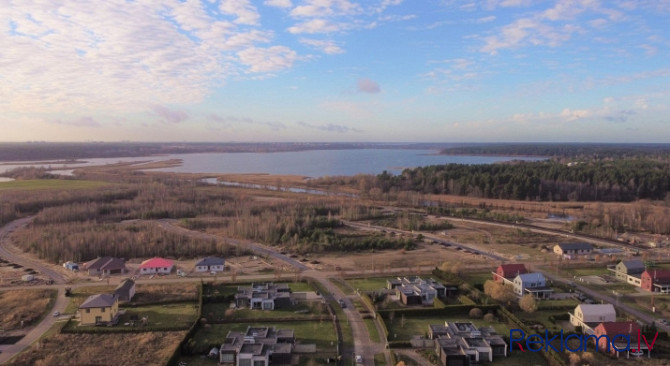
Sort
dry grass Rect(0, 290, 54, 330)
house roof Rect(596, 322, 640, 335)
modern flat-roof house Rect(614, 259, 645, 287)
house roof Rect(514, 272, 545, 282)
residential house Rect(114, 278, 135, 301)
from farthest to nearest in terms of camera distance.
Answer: modern flat-roof house Rect(614, 259, 645, 287), house roof Rect(514, 272, 545, 282), residential house Rect(114, 278, 135, 301), dry grass Rect(0, 290, 54, 330), house roof Rect(596, 322, 640, 335)

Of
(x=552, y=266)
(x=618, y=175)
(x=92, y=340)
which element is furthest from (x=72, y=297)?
(x=618, y=175)

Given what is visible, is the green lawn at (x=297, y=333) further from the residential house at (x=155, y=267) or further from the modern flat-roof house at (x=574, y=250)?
the modern flat-roof house at (x=574, y=250)

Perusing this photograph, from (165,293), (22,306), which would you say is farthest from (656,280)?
(22,306)

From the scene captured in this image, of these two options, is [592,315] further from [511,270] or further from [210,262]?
[210,262]

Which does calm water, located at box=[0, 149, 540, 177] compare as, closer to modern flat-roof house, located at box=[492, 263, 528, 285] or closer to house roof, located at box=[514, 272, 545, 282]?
modern flat-roof house, located at box=[492, 263, 528, 285]

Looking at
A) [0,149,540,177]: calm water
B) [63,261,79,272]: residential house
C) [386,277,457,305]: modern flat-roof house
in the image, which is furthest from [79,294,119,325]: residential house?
[0,149,540,177]: calm water

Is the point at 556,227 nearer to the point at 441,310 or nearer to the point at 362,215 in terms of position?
the point at 362,215
